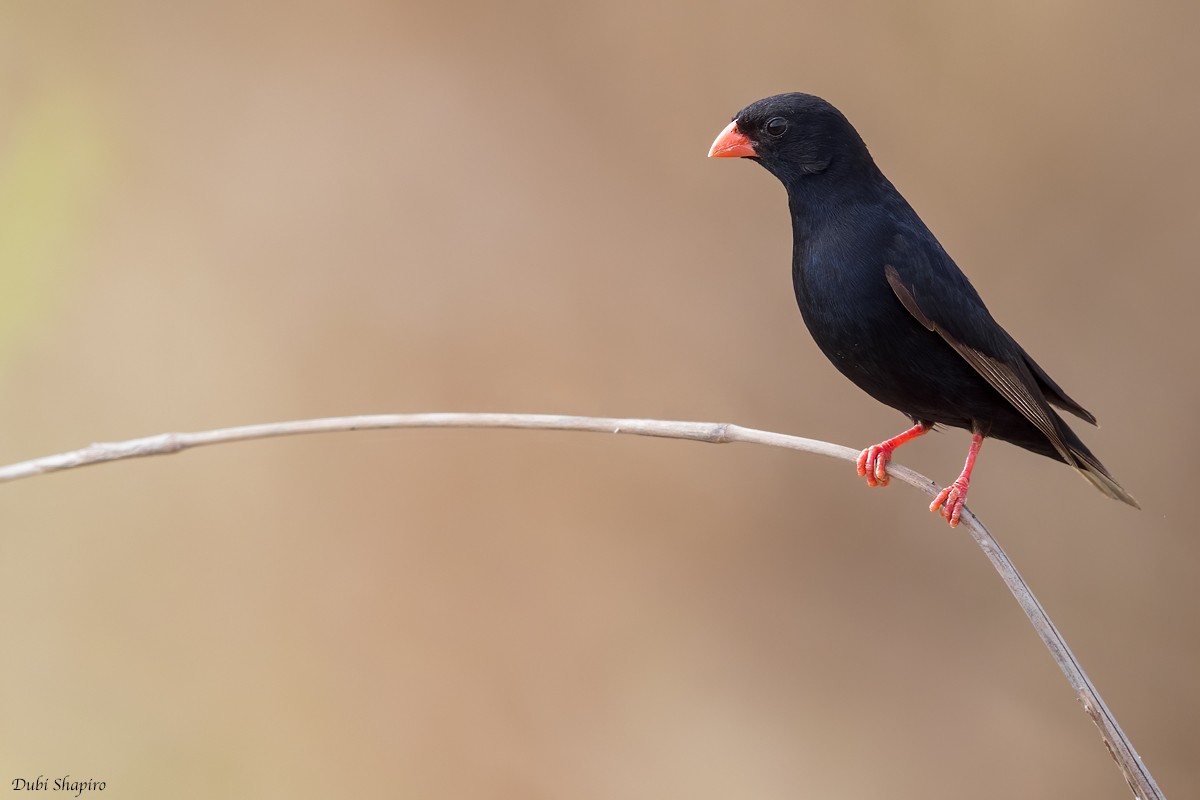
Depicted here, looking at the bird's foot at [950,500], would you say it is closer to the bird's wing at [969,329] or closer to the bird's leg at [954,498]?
the bird's leg at [954,498]

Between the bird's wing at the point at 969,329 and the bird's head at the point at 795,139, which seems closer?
the bird's wing at the point at 969,329

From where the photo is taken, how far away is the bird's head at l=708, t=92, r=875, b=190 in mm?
2631

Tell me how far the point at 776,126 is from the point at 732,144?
0.12 meters

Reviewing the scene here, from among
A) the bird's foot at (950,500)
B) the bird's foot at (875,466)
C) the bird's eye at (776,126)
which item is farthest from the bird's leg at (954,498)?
the bird's eye at (776,126)

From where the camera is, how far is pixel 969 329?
8.46ft

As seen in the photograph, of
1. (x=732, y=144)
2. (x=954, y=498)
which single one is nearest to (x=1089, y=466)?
(x=954, y=498)

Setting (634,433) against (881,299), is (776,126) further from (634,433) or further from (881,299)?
(634,433)

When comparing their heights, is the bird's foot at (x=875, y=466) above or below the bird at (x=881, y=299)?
below

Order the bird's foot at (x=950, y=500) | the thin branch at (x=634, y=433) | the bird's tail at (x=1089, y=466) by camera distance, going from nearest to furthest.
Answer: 1. the thin branch at (x=634, y=433)
2. the bird's foot at (x=950, y=500)
3. the bird's tail at (x=1089, y=466)

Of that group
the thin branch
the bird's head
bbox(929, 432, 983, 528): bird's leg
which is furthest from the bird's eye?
bbox(929, 432, 983, 528): bird's leg

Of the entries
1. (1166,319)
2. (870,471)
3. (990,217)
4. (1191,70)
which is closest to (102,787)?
(870,471)

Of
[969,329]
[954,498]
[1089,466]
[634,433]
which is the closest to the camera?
[634,433]

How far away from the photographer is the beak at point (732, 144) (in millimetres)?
2676

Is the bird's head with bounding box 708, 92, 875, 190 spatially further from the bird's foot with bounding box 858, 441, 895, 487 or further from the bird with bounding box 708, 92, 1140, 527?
the bird's foot with bounding box 858, 441, 895, 487
